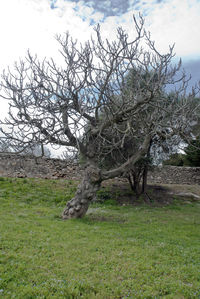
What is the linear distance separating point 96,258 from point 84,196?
13.5ft

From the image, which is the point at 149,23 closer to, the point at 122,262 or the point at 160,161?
the point at 122,262

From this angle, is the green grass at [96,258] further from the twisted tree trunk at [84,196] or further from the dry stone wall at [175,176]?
the dry stone wall at [175,176]

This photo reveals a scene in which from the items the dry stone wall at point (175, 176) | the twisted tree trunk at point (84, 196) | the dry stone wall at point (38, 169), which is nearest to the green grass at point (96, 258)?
the twisted tree trunk at point (84, 196)

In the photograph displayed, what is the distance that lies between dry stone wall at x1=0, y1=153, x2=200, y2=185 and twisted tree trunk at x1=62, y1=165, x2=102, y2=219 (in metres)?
4.87

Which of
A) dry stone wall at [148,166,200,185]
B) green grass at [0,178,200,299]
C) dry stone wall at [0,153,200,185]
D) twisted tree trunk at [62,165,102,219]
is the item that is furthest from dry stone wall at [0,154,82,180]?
dry stone wall at [148,166,200,185]

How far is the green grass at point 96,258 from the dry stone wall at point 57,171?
6.69 m

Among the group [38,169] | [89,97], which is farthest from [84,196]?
[38,169]

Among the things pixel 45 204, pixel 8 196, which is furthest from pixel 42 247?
pixel 8 196

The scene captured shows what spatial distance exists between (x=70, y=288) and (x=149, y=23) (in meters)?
8.66

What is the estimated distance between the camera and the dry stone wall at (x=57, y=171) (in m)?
16.5

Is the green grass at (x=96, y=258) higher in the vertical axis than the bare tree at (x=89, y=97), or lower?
lower

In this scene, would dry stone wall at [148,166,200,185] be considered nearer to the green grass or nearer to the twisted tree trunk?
the green grass

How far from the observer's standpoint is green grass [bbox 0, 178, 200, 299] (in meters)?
3.81

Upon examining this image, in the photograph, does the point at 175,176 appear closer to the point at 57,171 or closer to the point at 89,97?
the point at 57,171
